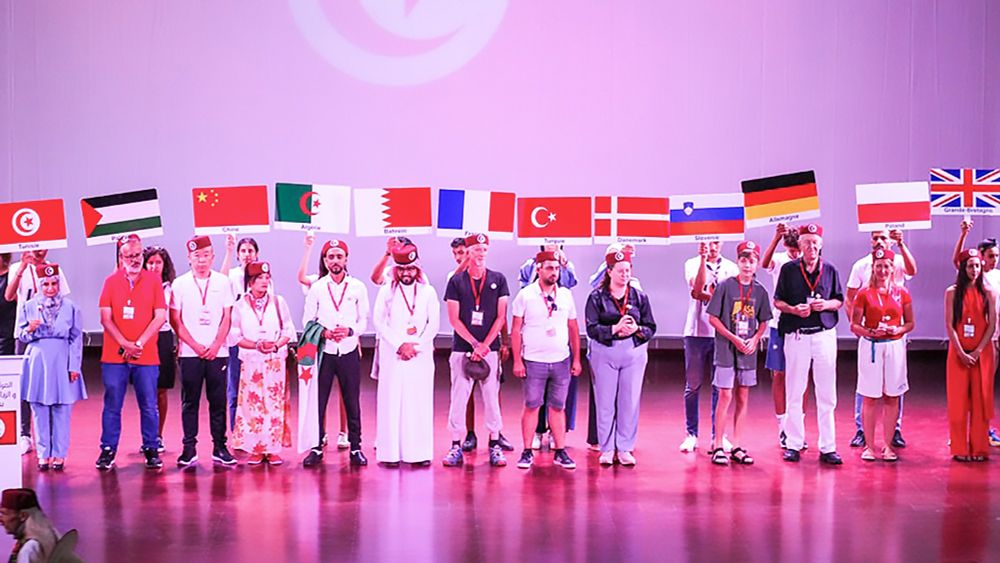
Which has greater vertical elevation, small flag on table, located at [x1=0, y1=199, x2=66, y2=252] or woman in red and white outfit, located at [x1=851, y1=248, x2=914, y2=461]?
small flag on table, located at [x1=0, y1=199, x2=66, y2=252]

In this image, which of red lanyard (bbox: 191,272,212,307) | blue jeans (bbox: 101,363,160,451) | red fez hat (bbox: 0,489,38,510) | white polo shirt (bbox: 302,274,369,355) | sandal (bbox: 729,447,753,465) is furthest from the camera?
sandal (bbox: 729,447,753,465)

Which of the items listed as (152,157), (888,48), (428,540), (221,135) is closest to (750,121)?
(888,48)

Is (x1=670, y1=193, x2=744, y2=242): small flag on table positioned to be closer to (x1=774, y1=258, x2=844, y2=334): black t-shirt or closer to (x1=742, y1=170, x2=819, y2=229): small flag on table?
(x1=742, y1=170, x2=819, y2=229): small flag on table

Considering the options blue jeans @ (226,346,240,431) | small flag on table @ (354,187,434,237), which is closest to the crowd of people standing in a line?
small flag on table @ (354,187,434,237)

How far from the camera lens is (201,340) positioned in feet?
24.2

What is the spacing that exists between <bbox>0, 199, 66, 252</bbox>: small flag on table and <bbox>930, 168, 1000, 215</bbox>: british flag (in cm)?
594

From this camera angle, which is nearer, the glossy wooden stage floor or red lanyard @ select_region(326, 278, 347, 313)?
the glossy wooden stage floor

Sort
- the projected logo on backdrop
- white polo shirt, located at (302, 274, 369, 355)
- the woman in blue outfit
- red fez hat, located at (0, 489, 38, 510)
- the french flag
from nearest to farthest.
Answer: red fez hat, located at (0, 489, 38, 510), the woman in blue outfit, white polo shirt, located at (302, 274, 369, 355), the french flag, the projected logo on backdrop

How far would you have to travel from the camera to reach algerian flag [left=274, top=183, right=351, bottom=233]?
775cm

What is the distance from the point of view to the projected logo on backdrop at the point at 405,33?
11320 mm

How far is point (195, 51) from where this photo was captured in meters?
11.4

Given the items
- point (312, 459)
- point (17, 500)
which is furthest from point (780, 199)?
point (17, 500)

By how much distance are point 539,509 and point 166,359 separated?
10.0ft

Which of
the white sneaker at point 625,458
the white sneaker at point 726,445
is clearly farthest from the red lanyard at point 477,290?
the white sneaker at point 726,445
